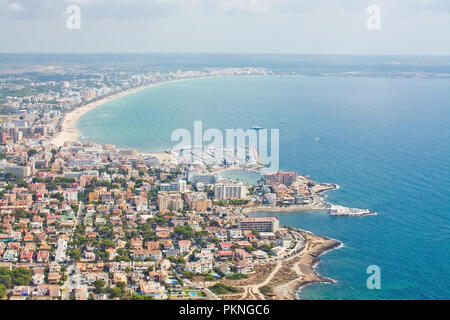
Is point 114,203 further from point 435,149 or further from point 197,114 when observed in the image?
point 197,114

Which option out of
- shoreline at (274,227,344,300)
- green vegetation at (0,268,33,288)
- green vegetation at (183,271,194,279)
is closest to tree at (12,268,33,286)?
green vegetation at (0,268,33,288)

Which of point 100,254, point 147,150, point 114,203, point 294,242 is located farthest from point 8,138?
point 294,242

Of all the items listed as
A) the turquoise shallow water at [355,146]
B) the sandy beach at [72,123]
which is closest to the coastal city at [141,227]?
the sandy beach at [72,123]

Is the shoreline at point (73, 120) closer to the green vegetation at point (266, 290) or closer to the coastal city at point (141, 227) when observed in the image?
the coastal city at point (141, 227)

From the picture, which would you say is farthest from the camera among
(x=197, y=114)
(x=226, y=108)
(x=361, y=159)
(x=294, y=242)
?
(x=226, y=108)

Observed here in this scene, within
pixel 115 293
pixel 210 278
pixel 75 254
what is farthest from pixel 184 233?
pixel 115 293

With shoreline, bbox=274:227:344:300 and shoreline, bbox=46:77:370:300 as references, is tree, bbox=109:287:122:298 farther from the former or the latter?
shoreline, bbox=274:227:344:300
